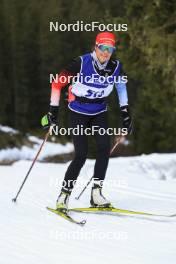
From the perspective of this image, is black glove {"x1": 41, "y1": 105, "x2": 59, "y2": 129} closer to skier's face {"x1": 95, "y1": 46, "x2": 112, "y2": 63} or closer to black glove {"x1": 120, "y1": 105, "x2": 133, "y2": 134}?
skier's face {"x1": 95, "y1": 46, "x2": 112, "y2": 63}

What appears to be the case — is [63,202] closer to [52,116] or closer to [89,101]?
[52,116]

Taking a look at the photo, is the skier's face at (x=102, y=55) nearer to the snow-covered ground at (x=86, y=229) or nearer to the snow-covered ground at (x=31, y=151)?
the snow-covered ground at (x=86, y=229)

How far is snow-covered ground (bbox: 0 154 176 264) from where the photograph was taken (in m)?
4.41

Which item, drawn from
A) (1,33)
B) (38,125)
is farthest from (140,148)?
(1,33)

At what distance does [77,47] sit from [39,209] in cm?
5537

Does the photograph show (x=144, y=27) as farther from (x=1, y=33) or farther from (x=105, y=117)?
(x=1, y=33)

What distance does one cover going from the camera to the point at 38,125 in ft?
181

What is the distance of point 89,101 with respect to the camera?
6.24 meters

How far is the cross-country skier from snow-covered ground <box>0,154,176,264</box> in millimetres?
516

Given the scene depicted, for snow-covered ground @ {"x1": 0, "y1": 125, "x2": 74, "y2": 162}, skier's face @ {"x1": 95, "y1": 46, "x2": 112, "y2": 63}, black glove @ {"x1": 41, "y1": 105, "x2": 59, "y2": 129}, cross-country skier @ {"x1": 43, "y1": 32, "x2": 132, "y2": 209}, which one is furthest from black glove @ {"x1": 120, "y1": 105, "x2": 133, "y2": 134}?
snow-covered ground @ {"x1": 0, "y1": 125, "x2": 74, "y2": 162}

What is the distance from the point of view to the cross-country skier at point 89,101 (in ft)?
19.7

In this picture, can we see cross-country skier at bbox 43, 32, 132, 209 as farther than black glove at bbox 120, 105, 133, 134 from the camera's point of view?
No

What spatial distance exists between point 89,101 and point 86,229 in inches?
64.4

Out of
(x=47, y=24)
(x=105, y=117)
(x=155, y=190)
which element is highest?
(x=105, y=117)
